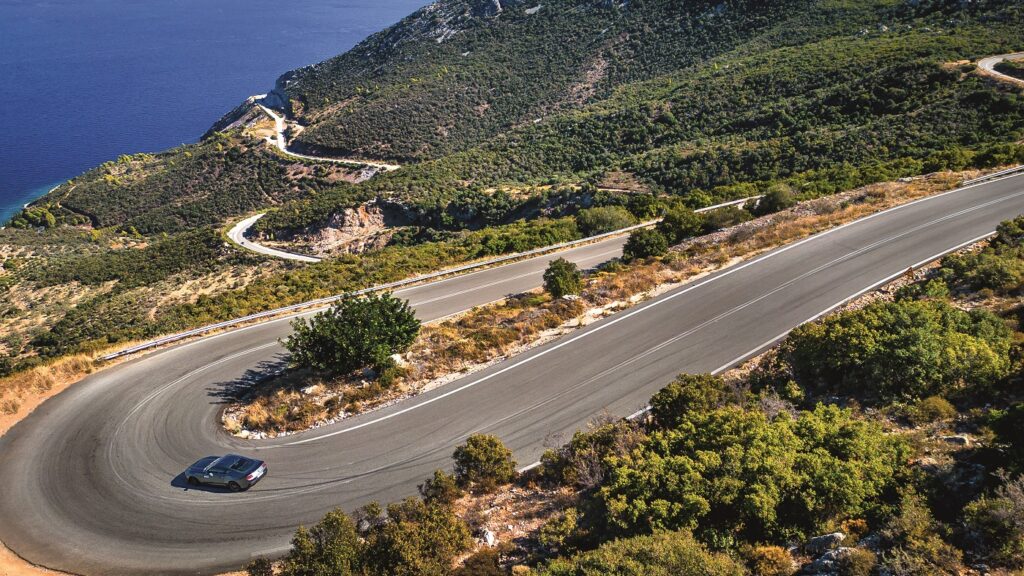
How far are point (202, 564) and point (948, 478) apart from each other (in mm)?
14510

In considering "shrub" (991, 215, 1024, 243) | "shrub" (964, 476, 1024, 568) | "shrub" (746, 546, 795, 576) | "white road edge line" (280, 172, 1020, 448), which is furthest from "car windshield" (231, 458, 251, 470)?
"shrub" (991, 215, 1024, 243)

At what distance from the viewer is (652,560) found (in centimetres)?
798

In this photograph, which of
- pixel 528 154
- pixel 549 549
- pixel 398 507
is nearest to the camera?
pixel 549 549

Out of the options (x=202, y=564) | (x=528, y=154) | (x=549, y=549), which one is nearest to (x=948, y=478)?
(x=549, y=549)

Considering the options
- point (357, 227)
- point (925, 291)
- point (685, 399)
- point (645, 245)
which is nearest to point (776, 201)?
point (645, 245)

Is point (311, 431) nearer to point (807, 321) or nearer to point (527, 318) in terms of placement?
point (527, 318)

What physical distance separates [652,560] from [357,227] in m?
58.3

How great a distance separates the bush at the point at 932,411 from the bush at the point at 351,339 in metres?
14.3

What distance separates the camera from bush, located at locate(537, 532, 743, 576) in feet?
25.6

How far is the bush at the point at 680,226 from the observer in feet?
98.2

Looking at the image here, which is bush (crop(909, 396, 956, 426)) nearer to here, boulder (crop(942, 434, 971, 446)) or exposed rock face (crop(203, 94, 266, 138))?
boulder (crop(942, 434, 971, 446))

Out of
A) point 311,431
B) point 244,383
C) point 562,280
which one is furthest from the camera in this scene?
point 562,280

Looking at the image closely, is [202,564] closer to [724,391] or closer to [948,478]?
[724,391]

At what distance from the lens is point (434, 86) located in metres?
98.4
